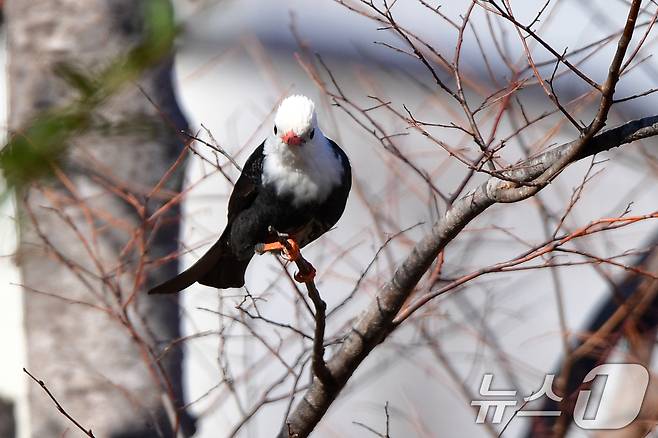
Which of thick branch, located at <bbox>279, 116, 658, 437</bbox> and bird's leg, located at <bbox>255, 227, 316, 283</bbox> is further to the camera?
bird's leg, located at <bbox>255, 227, 316, 283</bbox>

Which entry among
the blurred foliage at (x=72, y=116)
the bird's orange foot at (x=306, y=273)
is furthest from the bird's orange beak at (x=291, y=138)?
the blurred foliage at (x=72, y=116)

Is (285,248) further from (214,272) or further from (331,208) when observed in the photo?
(214,272)

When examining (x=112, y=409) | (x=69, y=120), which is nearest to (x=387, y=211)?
(x=112, y=409)

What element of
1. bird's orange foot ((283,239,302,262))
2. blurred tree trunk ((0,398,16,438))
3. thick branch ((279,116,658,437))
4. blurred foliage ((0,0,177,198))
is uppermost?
blurred tree trunk ((0,398,16,438))

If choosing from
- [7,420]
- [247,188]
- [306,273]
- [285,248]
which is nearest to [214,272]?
[247,188]

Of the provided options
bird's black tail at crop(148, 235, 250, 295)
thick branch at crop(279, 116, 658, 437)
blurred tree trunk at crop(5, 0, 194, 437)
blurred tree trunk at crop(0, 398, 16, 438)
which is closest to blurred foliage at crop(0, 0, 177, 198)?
thick branch at crop(279, 116, 658, 437)

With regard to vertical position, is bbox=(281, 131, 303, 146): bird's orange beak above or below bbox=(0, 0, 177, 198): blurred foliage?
above

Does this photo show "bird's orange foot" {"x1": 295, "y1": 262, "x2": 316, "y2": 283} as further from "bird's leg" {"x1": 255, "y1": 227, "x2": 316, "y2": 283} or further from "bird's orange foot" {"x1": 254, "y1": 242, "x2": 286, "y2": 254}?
"bird's orange foot" {"x1": 254, "y1": 242, "x2": 286, "y2": 254}

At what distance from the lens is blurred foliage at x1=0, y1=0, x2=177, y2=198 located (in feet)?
5.81

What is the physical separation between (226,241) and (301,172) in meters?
0.35

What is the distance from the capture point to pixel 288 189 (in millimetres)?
2812

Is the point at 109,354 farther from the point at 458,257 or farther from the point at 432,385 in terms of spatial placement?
the point at 432,385

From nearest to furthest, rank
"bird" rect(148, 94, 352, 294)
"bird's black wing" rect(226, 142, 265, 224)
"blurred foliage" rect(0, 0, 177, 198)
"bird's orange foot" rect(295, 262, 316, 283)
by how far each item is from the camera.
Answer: "blurred foliage" rect(0, 0, 177, 198) < "bird's orange foot" rect(295, 262, 316, 283) < "bird" rect(148, 94, 352, 294) < "bird's black wing" rect(226, 142, 265, 224)

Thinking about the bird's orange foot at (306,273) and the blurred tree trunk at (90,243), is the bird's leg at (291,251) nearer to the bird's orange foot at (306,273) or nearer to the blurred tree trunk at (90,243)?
the bird's orange foot at (306,273)
